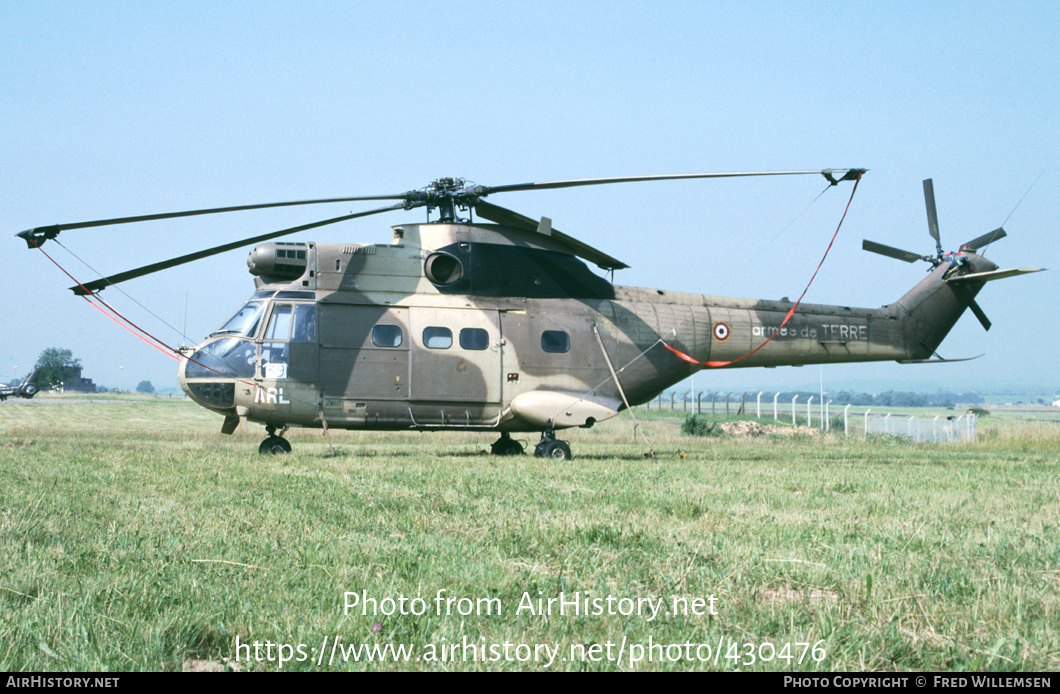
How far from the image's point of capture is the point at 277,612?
3.67 m

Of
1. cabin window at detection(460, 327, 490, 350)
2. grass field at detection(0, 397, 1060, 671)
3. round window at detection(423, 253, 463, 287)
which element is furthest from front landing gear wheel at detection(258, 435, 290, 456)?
grass field at detection(0, 397, 1060, 671)

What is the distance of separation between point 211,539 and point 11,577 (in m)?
1.31

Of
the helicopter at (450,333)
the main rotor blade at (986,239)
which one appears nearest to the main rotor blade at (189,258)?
the helicopter at (450,333)

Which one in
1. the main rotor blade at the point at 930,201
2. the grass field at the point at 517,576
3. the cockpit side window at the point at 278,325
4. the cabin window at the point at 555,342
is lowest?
the grass field at the point at 517,576

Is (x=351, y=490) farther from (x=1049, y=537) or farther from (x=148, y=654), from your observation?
(x=1049, y=537)

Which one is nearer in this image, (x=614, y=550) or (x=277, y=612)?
(x=277, y=612)

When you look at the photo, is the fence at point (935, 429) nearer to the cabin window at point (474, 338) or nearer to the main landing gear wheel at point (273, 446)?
the cabin window at point (474, 338)

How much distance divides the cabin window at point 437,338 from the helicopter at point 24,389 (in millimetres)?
61789

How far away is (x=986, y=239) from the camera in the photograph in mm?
17484

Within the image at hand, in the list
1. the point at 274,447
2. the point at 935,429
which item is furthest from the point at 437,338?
the point at 935,429

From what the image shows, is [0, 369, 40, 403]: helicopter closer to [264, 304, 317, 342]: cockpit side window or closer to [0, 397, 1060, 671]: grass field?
[264, 304, 317, 342]: cockpit side window

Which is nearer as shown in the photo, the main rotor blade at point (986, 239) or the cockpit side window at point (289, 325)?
the cockpit side window at point (289, 325)

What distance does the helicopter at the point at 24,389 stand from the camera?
63.8m
